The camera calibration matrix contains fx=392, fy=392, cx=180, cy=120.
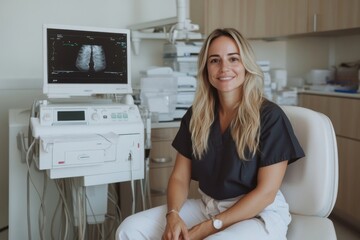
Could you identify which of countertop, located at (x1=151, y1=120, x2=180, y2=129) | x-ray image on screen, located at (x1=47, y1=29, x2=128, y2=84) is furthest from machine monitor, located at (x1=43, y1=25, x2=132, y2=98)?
countertop, located at (x1=151, y1=120, x2=180, y2=129)

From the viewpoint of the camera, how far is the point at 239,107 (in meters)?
1.39

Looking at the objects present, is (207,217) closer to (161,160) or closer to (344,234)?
(161,160)

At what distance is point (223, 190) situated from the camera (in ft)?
4.37

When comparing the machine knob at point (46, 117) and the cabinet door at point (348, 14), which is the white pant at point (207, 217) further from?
the cabinet door at point (348, 14)

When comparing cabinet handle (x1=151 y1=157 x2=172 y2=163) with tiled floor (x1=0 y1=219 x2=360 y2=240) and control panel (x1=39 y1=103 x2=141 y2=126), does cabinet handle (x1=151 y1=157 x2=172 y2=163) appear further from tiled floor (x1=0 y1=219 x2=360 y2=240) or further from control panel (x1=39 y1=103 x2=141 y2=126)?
tiled floor (x1=0 y1=219 x2=360 y2=240)

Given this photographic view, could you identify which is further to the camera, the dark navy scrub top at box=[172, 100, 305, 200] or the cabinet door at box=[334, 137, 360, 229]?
the cabinet door at box=[334, 137, 360, 229]

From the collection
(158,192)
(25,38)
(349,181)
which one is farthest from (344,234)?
(25,38)

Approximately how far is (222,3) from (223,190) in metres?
1.67

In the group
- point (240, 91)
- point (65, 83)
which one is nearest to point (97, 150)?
point (65, 83)

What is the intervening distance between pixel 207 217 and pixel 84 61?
0.86m

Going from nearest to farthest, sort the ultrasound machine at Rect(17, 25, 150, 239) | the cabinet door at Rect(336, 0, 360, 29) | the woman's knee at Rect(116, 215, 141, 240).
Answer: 1. the woman's knee at Rect(116, 215, 141, 240)
2. the ultrasound machine at Rect(17, 25, 150, 239)
3. the cabinet door at Rect(336, 0, 360, 29)

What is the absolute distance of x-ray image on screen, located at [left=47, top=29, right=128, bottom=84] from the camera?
1669mm

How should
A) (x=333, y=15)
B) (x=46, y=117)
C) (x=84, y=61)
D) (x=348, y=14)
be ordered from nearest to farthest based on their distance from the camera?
(x=46, y=117), (x=84, y=61), (x=348, y=14), (x=333, y=15)

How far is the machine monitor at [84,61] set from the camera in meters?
1.67
